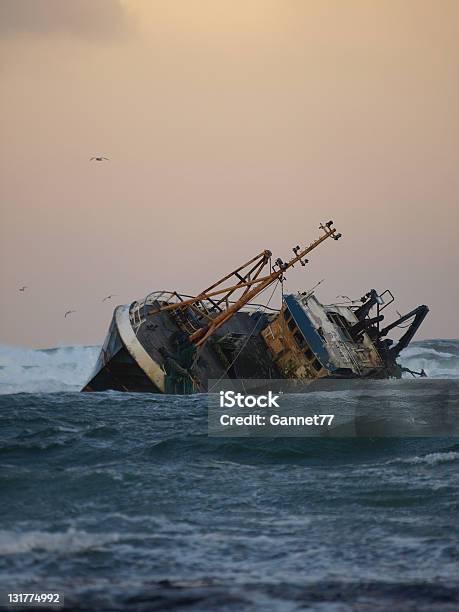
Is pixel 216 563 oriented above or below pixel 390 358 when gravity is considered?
below

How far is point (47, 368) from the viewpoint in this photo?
2638 inches

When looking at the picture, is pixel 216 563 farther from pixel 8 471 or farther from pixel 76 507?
pixel 8 471

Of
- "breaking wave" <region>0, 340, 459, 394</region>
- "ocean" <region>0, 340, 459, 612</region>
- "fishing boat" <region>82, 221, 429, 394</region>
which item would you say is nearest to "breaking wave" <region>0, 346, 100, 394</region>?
"breaking wave" <region>0, 340, 459, 394</region>

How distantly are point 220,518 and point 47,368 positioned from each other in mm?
52879

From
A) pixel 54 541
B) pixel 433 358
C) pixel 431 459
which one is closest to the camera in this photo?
pixel 54 541

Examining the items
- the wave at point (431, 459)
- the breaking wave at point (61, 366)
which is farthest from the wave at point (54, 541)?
the breaking wave at point (61, 366)

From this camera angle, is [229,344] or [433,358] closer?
[229,344]

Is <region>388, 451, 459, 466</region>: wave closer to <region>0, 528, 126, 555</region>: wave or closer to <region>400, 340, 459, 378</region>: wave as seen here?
<region>0, 528, 126, 555</region>: wave

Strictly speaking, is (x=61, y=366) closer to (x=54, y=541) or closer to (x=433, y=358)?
(x=433, y=358)

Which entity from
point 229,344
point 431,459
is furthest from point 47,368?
point 431,459

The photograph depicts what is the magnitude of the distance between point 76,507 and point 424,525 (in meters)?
5.96

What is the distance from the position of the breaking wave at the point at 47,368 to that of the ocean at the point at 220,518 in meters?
26.7

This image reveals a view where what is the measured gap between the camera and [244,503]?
55.8 ft

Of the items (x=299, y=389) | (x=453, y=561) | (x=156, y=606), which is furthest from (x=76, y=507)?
(x=299, y=389)
